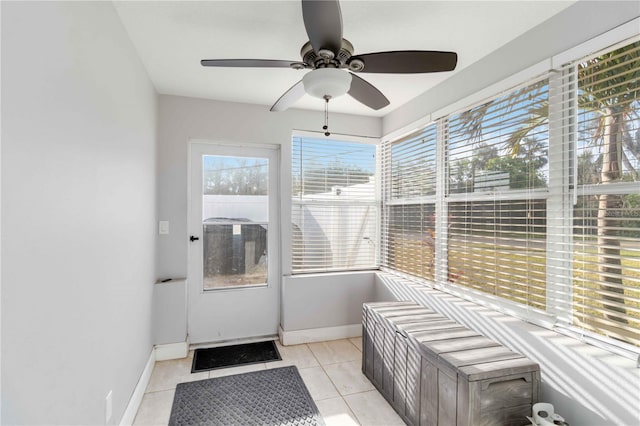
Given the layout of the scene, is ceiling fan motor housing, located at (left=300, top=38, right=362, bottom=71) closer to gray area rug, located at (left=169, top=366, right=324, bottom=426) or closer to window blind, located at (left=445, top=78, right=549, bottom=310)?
window blind, located at (left=445, top=78, right=549, bottom=310)

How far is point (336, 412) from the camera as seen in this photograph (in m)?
2.05

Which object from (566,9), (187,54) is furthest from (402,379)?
(187,54)

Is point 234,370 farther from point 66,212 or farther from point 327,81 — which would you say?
point 327,81

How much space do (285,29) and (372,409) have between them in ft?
8.11

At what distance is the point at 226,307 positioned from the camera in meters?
3.08

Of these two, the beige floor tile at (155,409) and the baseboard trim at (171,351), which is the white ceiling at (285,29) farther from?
the beige floor tile at (155,409)

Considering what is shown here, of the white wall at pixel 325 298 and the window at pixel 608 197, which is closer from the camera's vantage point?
the window at pixel 608 197

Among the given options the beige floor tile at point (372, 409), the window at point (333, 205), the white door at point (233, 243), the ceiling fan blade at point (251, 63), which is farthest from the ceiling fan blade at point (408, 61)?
the beige floor tile at point (372, 409)

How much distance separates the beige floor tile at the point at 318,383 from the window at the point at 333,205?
38.2 inches

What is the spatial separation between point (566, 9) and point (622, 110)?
0.64 m

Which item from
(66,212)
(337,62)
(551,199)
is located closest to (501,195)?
(551,199)

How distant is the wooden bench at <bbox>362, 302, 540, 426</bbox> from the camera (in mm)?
1473

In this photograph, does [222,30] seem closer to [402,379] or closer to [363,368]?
[402,379]

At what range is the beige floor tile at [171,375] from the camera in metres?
2.36
